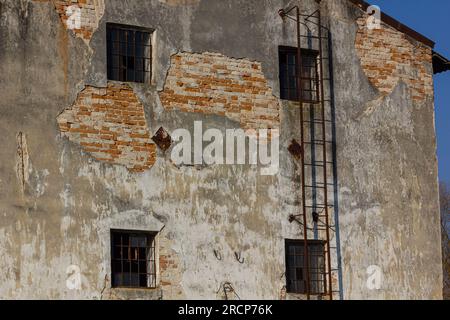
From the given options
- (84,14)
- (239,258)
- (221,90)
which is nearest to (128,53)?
(84,14)

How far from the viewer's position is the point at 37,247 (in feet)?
59.9

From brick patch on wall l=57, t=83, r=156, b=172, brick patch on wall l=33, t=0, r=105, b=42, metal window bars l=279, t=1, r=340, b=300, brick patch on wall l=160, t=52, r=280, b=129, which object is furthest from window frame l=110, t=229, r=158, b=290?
brick patch on wall l=33, t=0, r=105, b=42

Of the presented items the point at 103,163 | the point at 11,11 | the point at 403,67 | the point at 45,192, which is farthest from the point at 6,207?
the point at 403,67

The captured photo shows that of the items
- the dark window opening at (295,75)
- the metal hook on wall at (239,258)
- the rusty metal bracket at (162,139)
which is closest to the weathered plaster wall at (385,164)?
the dark window opening at (295,75)

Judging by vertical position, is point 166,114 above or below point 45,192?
above

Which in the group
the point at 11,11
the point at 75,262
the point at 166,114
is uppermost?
the point at 11,11

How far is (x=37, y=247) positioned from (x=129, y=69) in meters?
3.63

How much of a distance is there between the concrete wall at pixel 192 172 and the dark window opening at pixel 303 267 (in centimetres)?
27

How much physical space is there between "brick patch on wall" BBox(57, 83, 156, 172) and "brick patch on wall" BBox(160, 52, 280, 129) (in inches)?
27.3

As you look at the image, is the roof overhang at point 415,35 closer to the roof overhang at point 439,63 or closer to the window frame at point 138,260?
the roof overhang at point 439,63

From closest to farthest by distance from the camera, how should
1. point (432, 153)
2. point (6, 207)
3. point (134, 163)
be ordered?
1. point (6, 207)
2. point (134, 163)
3. point (432, 153)

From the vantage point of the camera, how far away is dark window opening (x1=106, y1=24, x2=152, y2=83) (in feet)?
64.4

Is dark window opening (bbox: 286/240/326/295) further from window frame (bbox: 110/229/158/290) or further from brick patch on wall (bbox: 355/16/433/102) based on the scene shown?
brick patch on wall (bbox: 355/16/433/102)

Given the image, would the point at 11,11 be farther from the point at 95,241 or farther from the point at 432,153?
the point at 432,153
